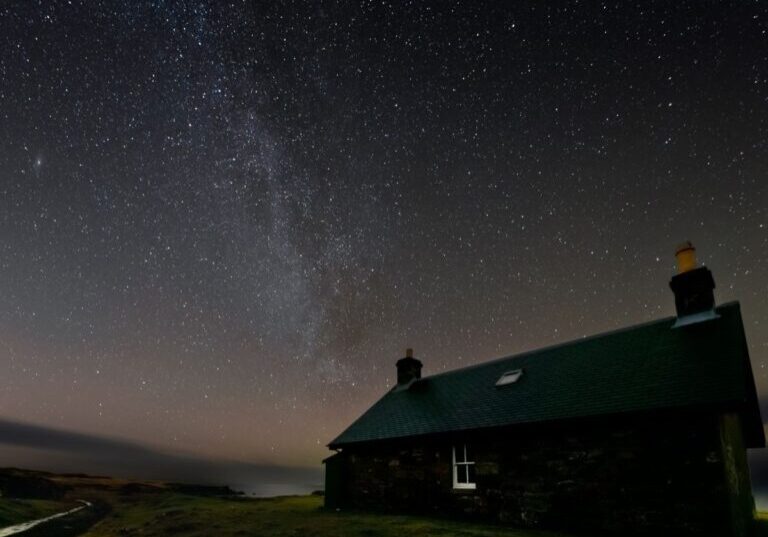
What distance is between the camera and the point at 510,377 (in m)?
18.7

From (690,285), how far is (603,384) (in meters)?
4.94

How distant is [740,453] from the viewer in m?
11.7

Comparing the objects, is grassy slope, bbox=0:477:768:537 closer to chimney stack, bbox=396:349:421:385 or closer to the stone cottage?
the stone cottage

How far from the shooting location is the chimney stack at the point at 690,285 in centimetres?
1519

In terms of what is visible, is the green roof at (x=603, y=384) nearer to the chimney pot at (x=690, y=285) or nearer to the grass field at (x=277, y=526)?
the chimney pot at (x=690, y=285)

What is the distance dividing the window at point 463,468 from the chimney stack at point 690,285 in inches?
354

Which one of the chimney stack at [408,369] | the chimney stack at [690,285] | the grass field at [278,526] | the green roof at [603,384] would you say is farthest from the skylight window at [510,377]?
the chimney stack at [408,369]

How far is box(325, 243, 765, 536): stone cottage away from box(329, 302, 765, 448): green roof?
2.3 inches

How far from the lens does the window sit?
1563 centimetres

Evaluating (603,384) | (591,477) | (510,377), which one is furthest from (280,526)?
(603,384)

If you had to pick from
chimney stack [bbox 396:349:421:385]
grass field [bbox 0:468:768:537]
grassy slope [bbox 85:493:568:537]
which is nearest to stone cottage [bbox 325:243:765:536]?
grass field [bbox 0:468:768:537]

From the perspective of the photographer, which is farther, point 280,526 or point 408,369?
point 408,369

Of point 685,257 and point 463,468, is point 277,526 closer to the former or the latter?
point 463,468

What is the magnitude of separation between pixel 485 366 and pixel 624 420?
9.52 metres
